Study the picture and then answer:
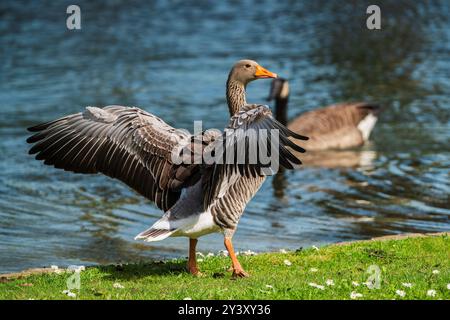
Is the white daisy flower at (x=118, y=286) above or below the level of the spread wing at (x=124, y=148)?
below

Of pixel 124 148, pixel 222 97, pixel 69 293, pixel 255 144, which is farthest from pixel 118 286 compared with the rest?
pixel 222 97

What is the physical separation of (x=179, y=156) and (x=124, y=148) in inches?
25.0

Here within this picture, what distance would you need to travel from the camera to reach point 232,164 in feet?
27.9

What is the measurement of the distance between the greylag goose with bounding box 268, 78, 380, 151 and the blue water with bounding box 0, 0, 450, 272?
1.45 ft

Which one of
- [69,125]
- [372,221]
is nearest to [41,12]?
[372,221]

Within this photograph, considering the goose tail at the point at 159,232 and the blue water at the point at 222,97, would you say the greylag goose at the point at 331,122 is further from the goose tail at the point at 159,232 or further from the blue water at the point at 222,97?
the goose tail at the point at 159,232

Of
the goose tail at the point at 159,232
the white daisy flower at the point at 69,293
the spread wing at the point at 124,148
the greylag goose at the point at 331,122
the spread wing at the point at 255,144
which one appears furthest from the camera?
the greylag goose at the point at 331,122

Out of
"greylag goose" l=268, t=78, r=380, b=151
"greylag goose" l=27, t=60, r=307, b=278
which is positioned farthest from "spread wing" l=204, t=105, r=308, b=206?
"greylag goose" l=268, t=78, r=380, b=151

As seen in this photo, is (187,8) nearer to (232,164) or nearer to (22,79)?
(22,79)

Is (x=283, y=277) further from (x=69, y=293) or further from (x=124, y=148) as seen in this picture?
(x=69, y=293)

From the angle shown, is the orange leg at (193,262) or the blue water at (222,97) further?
the blue water at (222,97)

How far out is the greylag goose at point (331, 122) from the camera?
60.8ft

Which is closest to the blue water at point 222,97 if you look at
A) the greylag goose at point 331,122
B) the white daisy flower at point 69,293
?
the greylag goose at point 331,122

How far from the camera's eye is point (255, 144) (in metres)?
8.35
